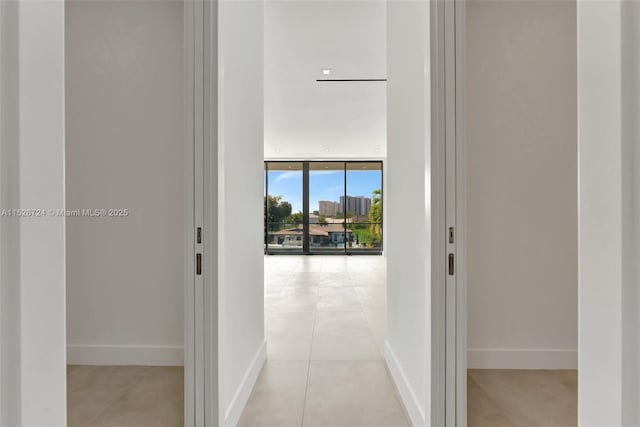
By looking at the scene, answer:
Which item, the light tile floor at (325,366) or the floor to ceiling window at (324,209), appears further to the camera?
the floor to ceiling window at (324,209)

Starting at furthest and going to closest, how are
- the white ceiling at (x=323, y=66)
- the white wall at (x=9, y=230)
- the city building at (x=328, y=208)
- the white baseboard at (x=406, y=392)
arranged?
the city building at (x=328, y=208), the white ceiling at (x=323, y=66), the white baseboard at (x=406, y=392), the white wall at (x=9, y=230)

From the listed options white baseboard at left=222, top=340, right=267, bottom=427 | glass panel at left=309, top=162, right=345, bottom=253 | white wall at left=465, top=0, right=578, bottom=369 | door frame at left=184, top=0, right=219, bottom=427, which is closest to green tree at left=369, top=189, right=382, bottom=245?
glass panel at left=309, top=162, right=345, bottom=253

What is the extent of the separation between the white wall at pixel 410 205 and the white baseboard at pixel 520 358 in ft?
2.05

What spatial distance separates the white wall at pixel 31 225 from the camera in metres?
0.32

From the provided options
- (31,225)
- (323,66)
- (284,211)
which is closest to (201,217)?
(31,225)

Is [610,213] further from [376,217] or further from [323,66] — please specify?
[376,217]

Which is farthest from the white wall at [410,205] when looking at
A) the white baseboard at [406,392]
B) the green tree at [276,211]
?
the green tree at [276,211]

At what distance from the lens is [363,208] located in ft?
32.1

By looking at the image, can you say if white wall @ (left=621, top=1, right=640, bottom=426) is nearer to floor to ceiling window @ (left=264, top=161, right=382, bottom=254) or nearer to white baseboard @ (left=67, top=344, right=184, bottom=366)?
white baseboard @ (left=67, top=344, right=184, bottom=366)

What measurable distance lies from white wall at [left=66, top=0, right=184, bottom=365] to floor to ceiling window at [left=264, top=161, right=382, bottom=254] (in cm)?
710

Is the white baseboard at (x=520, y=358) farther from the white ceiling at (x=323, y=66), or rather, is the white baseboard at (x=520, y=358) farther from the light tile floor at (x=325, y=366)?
the white ceiling at (x=323, y=66)

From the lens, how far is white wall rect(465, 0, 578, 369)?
2.34m

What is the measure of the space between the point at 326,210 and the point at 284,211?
3.94 ft

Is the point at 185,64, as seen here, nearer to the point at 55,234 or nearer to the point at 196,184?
the point at 196,184
